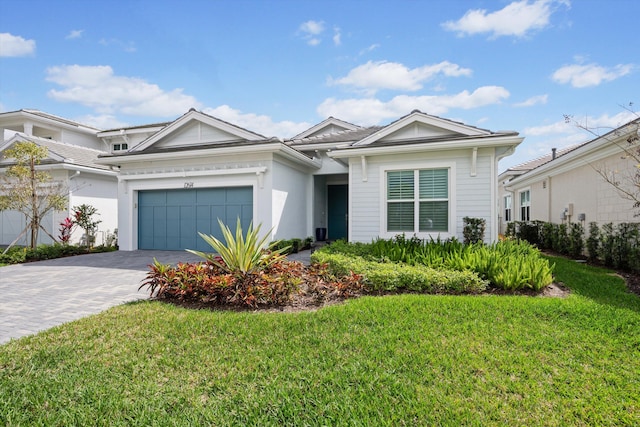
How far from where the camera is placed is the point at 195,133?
1278 centimetres

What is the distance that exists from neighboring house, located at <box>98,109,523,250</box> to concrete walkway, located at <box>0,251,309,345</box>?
6.92 ft

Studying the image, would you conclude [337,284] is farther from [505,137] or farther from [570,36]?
[570,36]

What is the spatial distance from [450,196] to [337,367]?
25.2 feet

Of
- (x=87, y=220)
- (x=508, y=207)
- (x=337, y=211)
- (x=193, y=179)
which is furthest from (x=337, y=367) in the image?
(x=508, y=207)

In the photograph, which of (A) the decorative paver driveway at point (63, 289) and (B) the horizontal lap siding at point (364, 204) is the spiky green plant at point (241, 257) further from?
(B) the horizontal lap siding at point (364, 204)

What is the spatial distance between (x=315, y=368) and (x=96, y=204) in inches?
630

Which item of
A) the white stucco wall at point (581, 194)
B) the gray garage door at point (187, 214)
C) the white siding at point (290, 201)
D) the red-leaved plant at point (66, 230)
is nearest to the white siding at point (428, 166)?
the white siding at point (290, 201)

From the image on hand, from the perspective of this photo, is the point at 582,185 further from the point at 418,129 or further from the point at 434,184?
the point at 418,129

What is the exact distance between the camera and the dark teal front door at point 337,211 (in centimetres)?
1570

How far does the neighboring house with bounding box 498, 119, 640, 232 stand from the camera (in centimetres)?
927

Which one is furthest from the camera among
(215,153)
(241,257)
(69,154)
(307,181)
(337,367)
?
Answer: (69,154)

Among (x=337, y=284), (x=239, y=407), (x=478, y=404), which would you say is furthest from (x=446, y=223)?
(x=239, y=407)

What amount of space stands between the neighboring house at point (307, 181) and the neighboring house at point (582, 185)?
302 cm

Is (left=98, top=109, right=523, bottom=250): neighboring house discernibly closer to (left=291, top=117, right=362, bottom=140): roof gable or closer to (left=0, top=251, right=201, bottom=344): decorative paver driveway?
(left=0, top=251, right=201, bottom=344): decorative paver driveway
